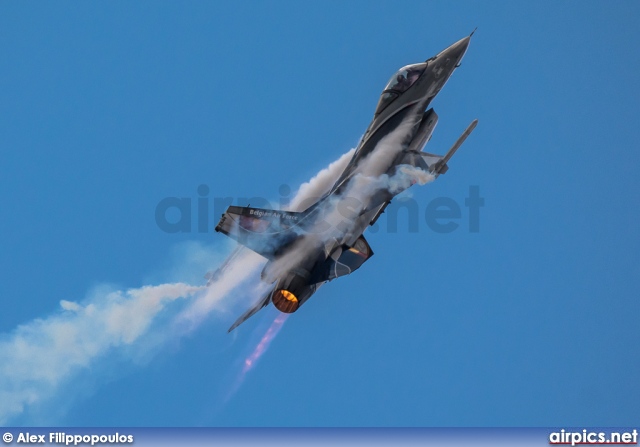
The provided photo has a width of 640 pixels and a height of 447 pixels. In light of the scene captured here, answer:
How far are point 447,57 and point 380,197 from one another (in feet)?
17.5

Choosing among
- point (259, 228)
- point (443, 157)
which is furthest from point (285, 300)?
point (443, 157)

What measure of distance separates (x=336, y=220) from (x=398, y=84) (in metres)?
4.84

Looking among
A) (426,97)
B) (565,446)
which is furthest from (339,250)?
(565,446)

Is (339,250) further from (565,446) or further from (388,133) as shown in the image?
(565,446)

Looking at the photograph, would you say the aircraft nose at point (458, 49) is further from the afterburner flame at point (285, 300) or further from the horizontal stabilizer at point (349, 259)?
the afterburner flame at point (285, 300)

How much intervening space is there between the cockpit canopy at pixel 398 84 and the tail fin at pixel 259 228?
4.66m

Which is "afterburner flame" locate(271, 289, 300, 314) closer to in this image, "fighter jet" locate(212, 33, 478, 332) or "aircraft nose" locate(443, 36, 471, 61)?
"fighter jet" locate(212, 33, 478, 332)

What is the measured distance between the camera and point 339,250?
23.7 meters

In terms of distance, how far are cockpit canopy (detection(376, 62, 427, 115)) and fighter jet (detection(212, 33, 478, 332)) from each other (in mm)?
754

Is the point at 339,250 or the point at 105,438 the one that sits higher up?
the point at 339,250

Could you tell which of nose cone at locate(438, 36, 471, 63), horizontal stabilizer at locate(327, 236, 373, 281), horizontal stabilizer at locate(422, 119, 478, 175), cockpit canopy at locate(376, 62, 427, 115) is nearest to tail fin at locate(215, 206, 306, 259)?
horizontal stabilizer at locate(327, 236, 373, 281)

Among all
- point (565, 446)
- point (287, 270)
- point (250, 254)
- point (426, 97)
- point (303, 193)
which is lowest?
point (565, 446)

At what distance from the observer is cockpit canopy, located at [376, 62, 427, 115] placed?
26641 millimetres

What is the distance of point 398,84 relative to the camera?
26.7 m
